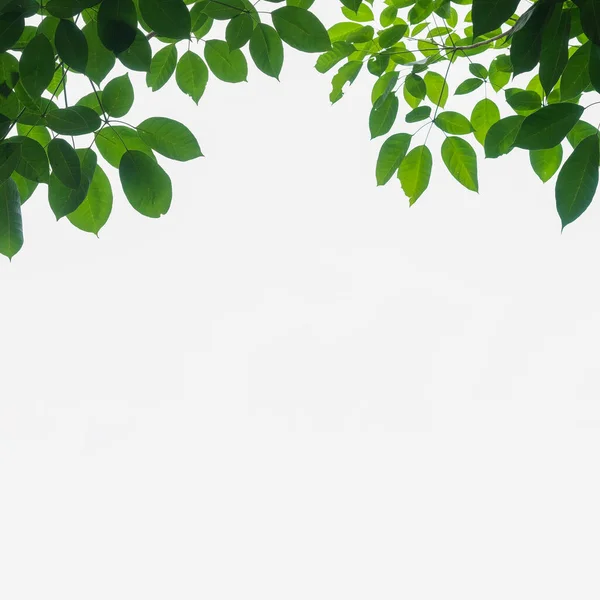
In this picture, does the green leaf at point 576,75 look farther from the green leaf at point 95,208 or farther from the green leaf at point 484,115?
the green leaf at point 95,208

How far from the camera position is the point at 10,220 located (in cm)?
57

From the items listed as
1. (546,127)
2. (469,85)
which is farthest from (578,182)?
(469,85)

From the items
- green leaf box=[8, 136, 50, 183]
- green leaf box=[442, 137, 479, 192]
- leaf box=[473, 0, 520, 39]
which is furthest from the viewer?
green leaf box=[442, 137, 479, 192]

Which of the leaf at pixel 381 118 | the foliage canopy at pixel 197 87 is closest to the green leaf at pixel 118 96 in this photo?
the foliage canopy at pixel 197 87

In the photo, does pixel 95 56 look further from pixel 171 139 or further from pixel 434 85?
pixel 434 85

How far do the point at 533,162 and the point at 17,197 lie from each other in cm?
53

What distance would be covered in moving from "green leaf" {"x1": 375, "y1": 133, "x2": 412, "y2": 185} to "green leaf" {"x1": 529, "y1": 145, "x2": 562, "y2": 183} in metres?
0.16

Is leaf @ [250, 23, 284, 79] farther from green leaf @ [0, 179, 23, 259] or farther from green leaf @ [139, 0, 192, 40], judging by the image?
green leaf @ [0, 179, 23, 259]

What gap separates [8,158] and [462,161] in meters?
0.53

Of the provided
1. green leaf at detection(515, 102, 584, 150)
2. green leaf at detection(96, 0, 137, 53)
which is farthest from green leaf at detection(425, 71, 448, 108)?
green leaf at detection(96, 0, 137, 53)

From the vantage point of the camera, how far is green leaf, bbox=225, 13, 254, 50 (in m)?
0.63

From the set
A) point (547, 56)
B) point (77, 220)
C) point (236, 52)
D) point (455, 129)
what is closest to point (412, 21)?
point (455, 129)

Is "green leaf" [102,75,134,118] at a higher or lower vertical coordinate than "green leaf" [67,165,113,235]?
higher

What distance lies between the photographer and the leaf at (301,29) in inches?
24.0
